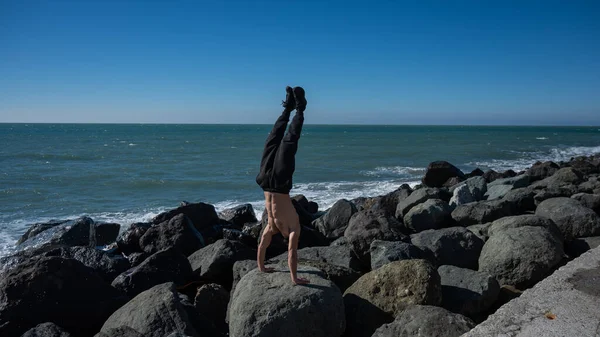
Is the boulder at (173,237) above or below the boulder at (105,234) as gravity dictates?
above

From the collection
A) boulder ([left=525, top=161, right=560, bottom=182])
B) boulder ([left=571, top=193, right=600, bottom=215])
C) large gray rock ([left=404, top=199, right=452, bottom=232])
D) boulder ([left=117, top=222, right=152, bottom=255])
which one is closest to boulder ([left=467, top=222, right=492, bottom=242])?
large gray rock ([left=404, top=199, right=452, bottom=232])

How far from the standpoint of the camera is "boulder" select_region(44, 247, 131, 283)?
6.95 metres

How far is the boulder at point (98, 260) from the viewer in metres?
6.95

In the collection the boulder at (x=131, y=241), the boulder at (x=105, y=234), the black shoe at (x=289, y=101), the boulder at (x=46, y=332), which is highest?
the black shoe at (x=289, y=101)

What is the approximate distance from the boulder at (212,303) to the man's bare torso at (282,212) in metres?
1.44

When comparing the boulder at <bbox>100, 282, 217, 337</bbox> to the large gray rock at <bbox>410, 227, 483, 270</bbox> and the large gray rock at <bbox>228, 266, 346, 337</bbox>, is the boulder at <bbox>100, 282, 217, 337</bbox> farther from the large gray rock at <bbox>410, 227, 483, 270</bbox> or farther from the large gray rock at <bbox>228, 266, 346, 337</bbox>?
the large gray rock at <bbox>410, 227, 483, 270</bbox>

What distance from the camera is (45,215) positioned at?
14750mm

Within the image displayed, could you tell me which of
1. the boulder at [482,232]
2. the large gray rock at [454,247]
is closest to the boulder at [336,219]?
the boulder at [482,232]

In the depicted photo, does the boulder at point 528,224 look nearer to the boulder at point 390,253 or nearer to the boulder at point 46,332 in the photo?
the boulder at point 390,253

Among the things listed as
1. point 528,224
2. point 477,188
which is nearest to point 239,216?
point 477,188

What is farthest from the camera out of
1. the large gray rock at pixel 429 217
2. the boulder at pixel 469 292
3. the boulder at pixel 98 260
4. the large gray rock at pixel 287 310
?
the large gray rock at pixel 429 217

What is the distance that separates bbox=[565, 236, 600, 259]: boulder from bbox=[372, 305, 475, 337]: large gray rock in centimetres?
360

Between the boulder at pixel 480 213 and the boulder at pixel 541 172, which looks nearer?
the boulder at pixel 480 213

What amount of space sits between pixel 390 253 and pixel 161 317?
9.27 feet
